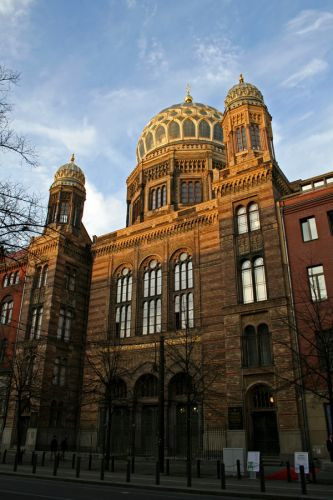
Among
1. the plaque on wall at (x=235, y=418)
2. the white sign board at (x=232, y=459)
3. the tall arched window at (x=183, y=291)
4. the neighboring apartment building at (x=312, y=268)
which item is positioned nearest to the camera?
the white sign board at (x=232, y=459)

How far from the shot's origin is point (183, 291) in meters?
34.3

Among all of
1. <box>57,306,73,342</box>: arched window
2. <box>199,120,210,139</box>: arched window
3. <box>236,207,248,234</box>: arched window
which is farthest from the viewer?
<box>199,120,210,139</box>: arched window

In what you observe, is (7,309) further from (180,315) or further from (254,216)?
(254,216)

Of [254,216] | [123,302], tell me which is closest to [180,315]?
[123,302]

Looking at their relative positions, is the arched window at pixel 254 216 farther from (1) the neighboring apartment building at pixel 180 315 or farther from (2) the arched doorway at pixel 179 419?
(2) the arched doorway at pixel 179 419

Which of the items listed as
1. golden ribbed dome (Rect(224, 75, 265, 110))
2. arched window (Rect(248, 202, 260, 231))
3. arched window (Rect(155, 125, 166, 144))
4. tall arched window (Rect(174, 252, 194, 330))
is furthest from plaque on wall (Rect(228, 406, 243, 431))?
arched window (Rect(155, 125, 166, 144))

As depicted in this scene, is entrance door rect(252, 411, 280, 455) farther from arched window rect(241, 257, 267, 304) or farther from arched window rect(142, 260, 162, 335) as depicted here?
arched window rect(142, 260, 162, 335)

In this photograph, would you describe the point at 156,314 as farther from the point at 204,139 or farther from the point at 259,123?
the point at 204,139

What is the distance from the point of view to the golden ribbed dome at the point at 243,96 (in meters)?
36.1

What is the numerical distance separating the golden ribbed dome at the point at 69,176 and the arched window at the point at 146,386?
21.1 metres

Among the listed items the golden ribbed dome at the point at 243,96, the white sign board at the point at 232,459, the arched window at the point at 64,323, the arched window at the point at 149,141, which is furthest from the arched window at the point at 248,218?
the arched window at the point at 149,141

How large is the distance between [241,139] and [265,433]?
22.1 meters

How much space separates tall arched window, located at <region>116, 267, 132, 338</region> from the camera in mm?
36219

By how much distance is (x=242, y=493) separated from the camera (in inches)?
541
